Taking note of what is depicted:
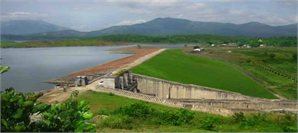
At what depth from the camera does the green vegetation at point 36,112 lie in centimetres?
931

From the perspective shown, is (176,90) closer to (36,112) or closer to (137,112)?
(137,112)

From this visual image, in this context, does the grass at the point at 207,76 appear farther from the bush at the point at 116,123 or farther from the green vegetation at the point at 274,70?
the bush at the point at 116,123

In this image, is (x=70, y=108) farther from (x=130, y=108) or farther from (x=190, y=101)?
(x=190, y=101)

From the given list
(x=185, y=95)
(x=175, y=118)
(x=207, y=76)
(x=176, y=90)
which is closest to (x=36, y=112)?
(x=175, y=118)

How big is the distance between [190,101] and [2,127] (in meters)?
27.9

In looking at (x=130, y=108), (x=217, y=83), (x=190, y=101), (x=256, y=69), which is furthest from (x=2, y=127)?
(x=256, y=69)

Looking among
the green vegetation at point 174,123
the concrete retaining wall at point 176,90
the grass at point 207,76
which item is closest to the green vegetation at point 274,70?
the grass at point 207,76

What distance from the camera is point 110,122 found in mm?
16922

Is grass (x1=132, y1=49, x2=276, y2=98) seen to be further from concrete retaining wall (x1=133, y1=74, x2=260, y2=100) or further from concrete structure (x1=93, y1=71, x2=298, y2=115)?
concrete structure (x1=93, y1=71, x2=298, y2=115)

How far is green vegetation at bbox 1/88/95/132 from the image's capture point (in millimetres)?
9312

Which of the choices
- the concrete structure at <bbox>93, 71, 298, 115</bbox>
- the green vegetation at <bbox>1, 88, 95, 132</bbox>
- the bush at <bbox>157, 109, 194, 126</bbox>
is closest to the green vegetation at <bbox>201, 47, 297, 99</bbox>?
the concrete structure at <bbox>93, 71, 298, 115</bbox>

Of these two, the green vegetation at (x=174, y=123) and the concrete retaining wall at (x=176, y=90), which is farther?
the concrete retaining wall at (x=176, y=90)

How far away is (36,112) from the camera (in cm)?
984

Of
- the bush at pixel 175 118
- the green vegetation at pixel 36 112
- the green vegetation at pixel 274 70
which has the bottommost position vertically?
the green vegetation at pixel 274 70
